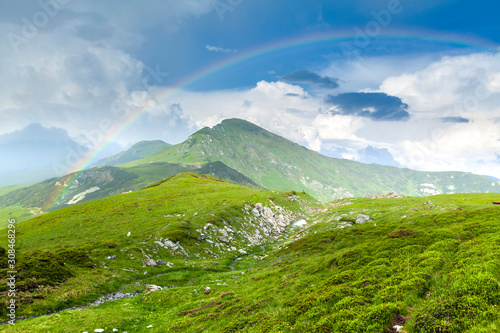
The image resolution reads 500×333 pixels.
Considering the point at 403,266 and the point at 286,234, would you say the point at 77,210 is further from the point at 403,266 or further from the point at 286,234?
the point at 403,266

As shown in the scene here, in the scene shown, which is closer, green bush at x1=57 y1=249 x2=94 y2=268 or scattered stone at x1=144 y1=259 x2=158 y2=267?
green bush at x1=57 y1=249 x2=94 y2=268

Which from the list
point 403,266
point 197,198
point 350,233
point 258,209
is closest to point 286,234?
point 258,209

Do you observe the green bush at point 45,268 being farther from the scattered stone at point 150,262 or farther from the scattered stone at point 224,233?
the scattered stone at point 224,233

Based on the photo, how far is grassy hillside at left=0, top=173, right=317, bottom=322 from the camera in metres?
28.3

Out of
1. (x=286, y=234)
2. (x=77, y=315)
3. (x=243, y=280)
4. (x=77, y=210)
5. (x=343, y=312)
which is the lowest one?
(x=286, y=234)

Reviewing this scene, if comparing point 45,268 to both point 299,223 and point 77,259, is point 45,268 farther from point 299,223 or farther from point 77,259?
point 299,223

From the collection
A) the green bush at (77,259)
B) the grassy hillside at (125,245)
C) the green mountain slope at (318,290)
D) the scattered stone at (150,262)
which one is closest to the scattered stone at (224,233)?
the grassy hillside at (125,245)

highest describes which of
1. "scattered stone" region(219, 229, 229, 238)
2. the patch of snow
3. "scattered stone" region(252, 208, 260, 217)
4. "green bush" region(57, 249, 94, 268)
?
"green bush" region(57, 249, 94, 268)

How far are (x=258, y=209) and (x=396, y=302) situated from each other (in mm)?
87900

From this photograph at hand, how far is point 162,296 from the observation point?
96.0ft

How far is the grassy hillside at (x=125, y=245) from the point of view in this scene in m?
28.3

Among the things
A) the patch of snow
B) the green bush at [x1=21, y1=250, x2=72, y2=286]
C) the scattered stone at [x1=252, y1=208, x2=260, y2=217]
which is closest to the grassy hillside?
the green bush at [x1=21, y1=250, x2=72, y2=286]

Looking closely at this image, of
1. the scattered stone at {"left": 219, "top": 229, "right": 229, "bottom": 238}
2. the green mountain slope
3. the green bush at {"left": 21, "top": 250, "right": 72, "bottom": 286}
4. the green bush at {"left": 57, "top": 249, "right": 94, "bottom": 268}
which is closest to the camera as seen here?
the green mountain slope

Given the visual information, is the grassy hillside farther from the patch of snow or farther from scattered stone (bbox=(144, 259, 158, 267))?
the patch of snow
